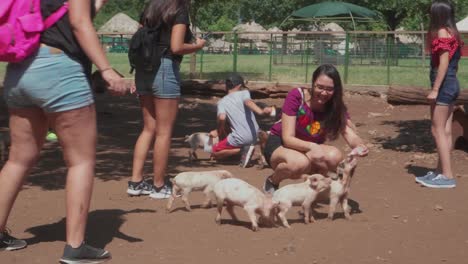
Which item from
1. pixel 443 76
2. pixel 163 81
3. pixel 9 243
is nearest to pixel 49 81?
pixel 9 243

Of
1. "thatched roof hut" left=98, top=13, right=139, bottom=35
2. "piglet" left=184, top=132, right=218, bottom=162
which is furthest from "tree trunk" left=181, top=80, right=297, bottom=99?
"thatched roof hut" left=98, top=13, right=139, bottom=35

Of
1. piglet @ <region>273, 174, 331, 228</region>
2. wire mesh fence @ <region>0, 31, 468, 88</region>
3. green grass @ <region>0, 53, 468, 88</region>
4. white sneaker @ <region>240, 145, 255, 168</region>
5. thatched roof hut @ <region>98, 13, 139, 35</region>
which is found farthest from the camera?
thatched roof hut @ <region>98, 13, 139, 35</region>

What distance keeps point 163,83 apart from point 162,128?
0.36m

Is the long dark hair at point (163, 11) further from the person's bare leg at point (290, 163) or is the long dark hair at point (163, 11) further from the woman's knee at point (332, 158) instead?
the woman's knee at point (332, 158)

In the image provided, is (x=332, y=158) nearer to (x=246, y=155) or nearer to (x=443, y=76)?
(x=443, y=76)

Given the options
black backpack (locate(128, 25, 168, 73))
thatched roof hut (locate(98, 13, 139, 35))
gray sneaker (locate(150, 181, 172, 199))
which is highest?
thatched roof hut (locate(98, 13, 139, 35))

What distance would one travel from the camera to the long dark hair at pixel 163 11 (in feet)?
18.9

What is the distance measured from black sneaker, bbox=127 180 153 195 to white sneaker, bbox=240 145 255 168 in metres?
2.11

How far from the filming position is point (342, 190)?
532cm

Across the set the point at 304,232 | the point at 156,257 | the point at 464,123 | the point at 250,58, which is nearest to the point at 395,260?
the point at 304,232

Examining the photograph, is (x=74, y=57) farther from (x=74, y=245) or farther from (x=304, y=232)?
(x=304, y=232)

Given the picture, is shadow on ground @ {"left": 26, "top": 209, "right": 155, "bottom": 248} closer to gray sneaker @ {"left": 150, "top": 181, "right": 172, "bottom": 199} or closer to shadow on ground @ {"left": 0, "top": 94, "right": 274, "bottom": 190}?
gray sneaker @ {"left": 150, "top": 181, "right": 172, "bottom": 199}

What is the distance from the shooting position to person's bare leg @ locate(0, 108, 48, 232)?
4289 mm

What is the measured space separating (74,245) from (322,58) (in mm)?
21086
